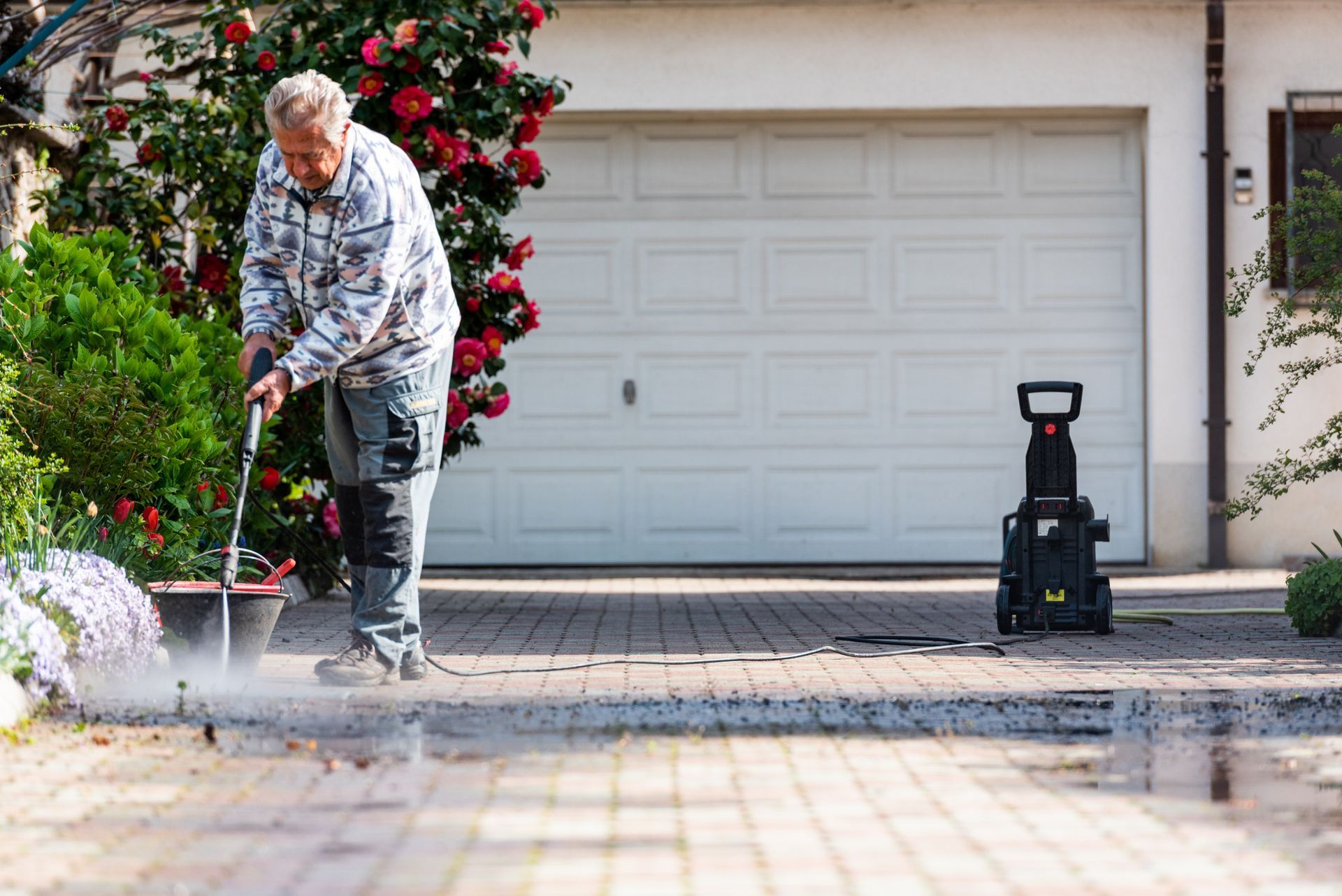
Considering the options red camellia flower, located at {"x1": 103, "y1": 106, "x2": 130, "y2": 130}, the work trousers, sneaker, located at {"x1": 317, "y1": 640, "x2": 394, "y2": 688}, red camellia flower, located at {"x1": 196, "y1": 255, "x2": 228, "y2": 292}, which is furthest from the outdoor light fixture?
sneaker, located at {"x1": 317, "y1": 640, "x2": 394, "y2": 688}

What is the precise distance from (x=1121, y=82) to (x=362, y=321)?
7.25 m

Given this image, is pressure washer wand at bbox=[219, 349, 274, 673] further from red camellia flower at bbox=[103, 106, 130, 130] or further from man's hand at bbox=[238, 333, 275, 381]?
red camellia flower at bbox=[103, 106, 130, 130]

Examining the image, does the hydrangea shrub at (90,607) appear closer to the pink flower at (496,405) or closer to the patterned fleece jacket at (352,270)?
the patterned fleece jacket at (352,270)

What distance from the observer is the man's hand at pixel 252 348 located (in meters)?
5.09

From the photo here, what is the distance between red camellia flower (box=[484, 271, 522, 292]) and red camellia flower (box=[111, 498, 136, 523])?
2642 millimetres

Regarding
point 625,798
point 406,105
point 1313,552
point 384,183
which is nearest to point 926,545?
point 1313,552

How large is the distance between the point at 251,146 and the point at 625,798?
5.55 metres

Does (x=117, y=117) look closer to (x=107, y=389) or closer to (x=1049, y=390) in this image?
(x=107, y=389)

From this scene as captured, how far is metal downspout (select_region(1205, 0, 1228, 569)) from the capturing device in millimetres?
10695

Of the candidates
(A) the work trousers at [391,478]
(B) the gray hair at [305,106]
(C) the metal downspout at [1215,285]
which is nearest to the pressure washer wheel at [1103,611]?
(A) the work trousers at [391,478]

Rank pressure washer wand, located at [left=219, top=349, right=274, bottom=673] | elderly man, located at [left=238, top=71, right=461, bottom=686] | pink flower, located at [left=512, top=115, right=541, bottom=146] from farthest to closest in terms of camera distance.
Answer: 1. pink flower, located at [left=512, top=115, right=541, bottom=146]
2. elderly man, located at [left=238, top=71, right=461, bottom=686]
3. pressure washer wand, located at [left=219, top=349, right=274, bottom=673]

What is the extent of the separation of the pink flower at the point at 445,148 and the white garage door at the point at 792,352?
9.24ft

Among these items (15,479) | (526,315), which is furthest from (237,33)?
(15,479)

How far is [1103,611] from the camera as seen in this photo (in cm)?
688
